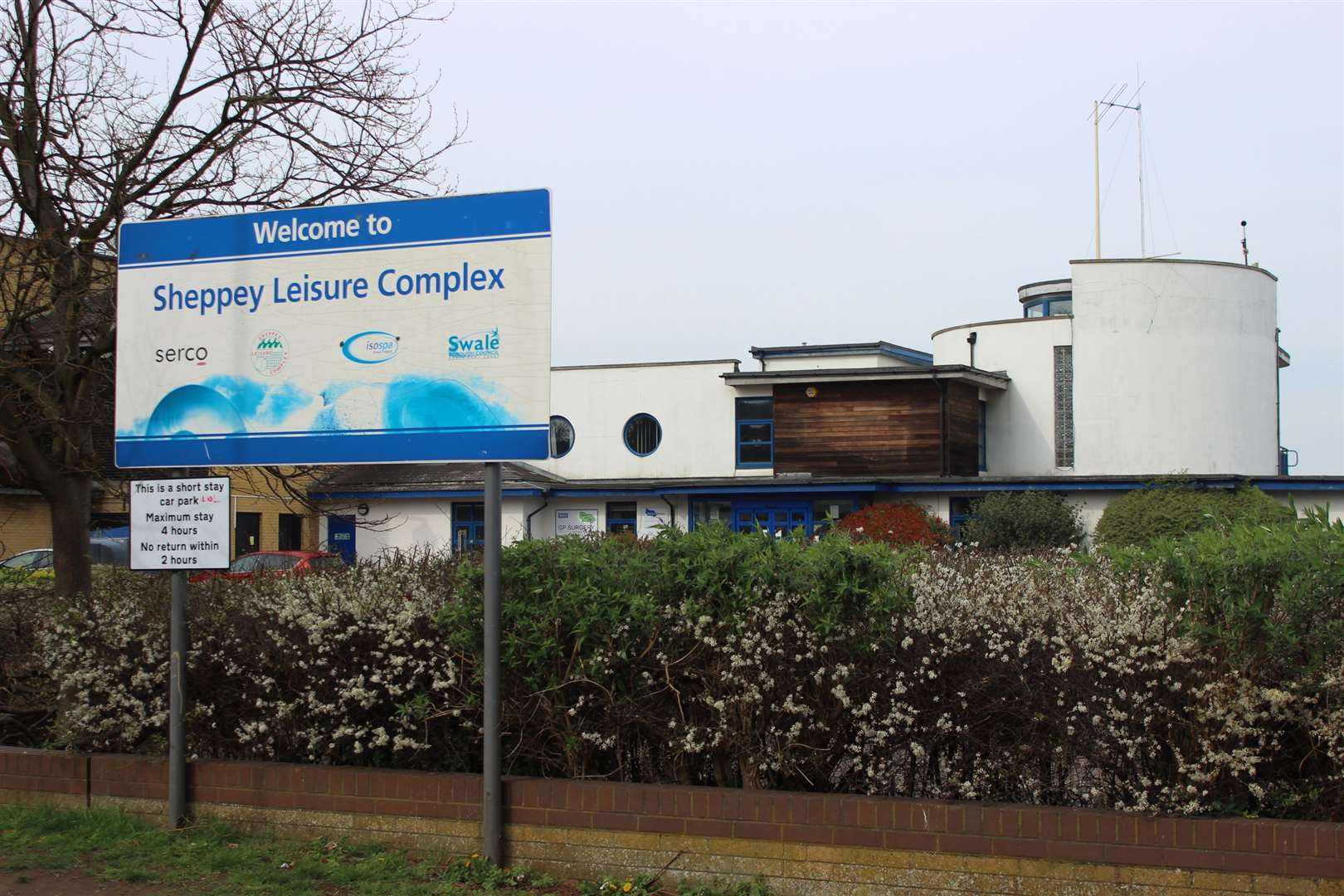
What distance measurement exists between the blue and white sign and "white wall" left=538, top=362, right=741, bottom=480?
36713mm

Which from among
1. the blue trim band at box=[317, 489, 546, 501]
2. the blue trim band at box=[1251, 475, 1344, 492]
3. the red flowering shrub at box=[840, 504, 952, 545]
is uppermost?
the blue trim band at box=[1251, 475, 1344, 492]

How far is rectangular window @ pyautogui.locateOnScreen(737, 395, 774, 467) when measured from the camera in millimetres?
44281

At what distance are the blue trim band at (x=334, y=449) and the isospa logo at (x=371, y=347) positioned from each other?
45 cm

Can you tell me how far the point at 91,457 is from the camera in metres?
9.67

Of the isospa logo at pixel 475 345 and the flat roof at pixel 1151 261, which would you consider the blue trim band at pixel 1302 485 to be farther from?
the isospa logo at pixel 475 345

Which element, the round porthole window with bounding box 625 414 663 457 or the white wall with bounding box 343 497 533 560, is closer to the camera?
the white wall with bounding box 343 497 533 560

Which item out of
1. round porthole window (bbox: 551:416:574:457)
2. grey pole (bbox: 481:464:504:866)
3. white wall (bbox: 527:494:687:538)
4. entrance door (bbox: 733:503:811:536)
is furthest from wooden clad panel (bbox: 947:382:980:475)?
grey pole (bbox: 481:464:504:866)

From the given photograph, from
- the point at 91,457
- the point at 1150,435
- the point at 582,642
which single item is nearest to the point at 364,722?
the point at 582,642

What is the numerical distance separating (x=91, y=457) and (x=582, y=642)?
4894 millimetres

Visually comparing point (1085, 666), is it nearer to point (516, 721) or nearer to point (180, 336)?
point (516, 721)

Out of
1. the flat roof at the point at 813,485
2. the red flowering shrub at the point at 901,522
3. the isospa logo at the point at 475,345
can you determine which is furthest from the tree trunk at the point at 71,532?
the red flowering shrub at the point at 901,522

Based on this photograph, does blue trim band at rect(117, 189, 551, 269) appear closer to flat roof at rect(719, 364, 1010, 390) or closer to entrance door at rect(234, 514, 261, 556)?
flat roof at rect(719, 364, 1010, 390)

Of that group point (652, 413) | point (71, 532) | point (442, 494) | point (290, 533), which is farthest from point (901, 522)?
point (71, 532)

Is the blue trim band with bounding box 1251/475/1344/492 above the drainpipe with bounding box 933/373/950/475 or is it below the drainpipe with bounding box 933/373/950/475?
below
